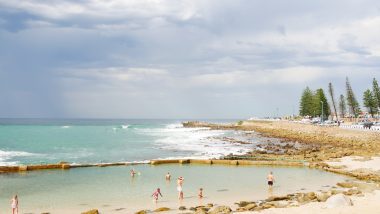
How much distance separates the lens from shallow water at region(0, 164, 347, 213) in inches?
888

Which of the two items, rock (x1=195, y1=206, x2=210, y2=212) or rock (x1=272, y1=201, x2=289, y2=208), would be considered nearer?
rock (x1=195, y1=206, x2=210, y2=212)

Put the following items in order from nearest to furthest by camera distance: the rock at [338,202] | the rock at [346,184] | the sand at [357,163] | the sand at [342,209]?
the sand at [342,209] < the rock at [338,202] < the rock at [346,184] < the sand at [357,163]

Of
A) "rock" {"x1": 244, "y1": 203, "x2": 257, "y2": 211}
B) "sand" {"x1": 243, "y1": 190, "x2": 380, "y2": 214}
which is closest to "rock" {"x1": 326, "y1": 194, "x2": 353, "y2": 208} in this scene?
"sand" {"x1": 243, "y1": 190, "x2": 380, "y2": 214}

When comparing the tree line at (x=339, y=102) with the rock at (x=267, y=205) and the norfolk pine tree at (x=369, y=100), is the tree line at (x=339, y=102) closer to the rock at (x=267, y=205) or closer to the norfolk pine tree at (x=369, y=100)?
the norfolk pine tree at (x=369, y=100)

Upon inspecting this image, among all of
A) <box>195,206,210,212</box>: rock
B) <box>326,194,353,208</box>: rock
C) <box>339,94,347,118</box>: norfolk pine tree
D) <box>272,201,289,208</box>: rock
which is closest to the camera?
<box>326,194,353,208</box>: rock

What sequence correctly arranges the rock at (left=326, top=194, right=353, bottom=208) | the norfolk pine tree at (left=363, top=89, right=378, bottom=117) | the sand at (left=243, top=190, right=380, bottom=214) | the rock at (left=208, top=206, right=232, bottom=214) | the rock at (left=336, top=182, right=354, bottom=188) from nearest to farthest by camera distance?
the sand at (left=243, top=190, right=380, bottom=214) < the rock at (left=326, top=194, right=353, bottom=208) < the rock at (left=208, top=206, right=232, bottom=214) < the rock at (left=336, top=182, right=354, bottom=188) < the norfolk pine tree at (left=363, top=89, right=378, bottom=117)

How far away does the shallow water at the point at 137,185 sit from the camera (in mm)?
22547

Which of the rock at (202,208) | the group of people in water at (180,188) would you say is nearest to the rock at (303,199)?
the group of people in water at (180,188)

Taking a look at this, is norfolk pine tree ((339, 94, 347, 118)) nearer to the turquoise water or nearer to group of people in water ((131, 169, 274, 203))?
the turquoise water

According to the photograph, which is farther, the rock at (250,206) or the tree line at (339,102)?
the tree line at (339,102)

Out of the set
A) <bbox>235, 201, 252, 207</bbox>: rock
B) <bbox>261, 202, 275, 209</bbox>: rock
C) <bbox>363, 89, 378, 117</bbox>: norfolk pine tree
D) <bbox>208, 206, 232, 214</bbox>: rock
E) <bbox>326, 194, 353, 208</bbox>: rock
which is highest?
<bbox>363, 89, 378, 117</bbox>: norfolk pine tree

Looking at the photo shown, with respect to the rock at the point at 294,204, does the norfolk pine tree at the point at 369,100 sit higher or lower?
higher

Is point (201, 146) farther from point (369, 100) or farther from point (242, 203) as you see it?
point (369, 100)

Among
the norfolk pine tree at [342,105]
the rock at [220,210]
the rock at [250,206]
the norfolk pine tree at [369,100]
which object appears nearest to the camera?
the rock at [220,210]
